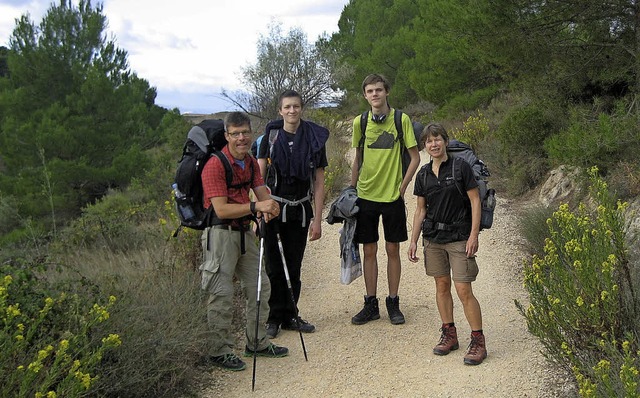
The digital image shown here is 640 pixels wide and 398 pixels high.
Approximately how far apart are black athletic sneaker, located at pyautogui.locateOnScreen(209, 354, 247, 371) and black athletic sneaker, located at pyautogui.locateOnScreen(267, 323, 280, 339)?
2.08ft

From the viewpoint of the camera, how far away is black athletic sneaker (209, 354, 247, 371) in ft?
14.7

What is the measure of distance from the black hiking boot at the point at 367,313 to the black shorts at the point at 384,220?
546 mm

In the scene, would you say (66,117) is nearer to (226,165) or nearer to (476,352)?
(226,165)

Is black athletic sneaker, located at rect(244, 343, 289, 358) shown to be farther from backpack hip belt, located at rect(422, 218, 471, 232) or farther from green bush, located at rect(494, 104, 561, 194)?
green bush, located at rect(494, 104, 561, 194)

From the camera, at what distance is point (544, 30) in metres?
9.20

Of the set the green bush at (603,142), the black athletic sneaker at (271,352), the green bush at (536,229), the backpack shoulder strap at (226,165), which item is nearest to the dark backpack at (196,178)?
the backpack shoulder strap at (226,165)

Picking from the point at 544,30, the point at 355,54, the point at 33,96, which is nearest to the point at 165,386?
the point at 544,30

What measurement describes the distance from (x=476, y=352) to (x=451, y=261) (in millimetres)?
652

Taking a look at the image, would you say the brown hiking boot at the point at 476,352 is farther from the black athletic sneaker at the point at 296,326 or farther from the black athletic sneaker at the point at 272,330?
the black athletic sneaker at the point at 272,330

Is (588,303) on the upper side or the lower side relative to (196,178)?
lower

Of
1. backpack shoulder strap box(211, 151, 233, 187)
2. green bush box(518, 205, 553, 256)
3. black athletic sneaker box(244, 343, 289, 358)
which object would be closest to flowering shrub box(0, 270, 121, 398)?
backpack shoulder strap box(211, 151, 233, 187)

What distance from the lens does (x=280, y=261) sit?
5.15 m

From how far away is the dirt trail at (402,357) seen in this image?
4.12m

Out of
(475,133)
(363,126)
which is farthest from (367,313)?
(475,133)
